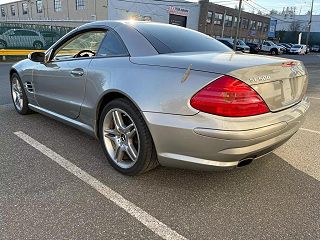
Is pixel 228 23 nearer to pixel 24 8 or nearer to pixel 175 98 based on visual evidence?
pixel 24 8

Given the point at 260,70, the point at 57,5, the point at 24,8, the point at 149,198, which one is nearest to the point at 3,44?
the point at 149,198

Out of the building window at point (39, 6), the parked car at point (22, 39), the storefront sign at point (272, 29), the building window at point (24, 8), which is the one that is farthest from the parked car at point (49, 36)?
the storefront sign at point (272, 29)

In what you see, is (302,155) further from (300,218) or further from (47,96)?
(47,96)

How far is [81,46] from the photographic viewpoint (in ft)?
13.8

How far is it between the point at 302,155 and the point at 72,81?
9.42ft

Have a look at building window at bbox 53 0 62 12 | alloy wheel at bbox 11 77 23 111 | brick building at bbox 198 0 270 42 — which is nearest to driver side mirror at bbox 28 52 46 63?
alloy wheel at bbox 11 77 23 111

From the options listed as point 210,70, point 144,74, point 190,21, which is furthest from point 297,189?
point 190,21

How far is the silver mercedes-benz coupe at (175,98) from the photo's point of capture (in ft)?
7.99

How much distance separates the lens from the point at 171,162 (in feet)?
8.89

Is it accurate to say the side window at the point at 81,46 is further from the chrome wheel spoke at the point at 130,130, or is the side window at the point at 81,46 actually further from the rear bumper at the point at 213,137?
the rear bumper at the point at 213,137

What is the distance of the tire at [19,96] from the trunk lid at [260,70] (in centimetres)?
277

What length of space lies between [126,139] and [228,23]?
4894 cm

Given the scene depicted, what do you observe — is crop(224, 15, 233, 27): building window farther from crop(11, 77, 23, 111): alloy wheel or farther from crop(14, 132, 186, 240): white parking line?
crop(14, 132, 186, 240): white parking line

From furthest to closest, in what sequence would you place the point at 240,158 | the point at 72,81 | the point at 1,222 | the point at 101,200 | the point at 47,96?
1. the point at 47,96
2. the point at 72,81
3. the point at 101,200
4. the point at 240,158
5. the point at 1,222
